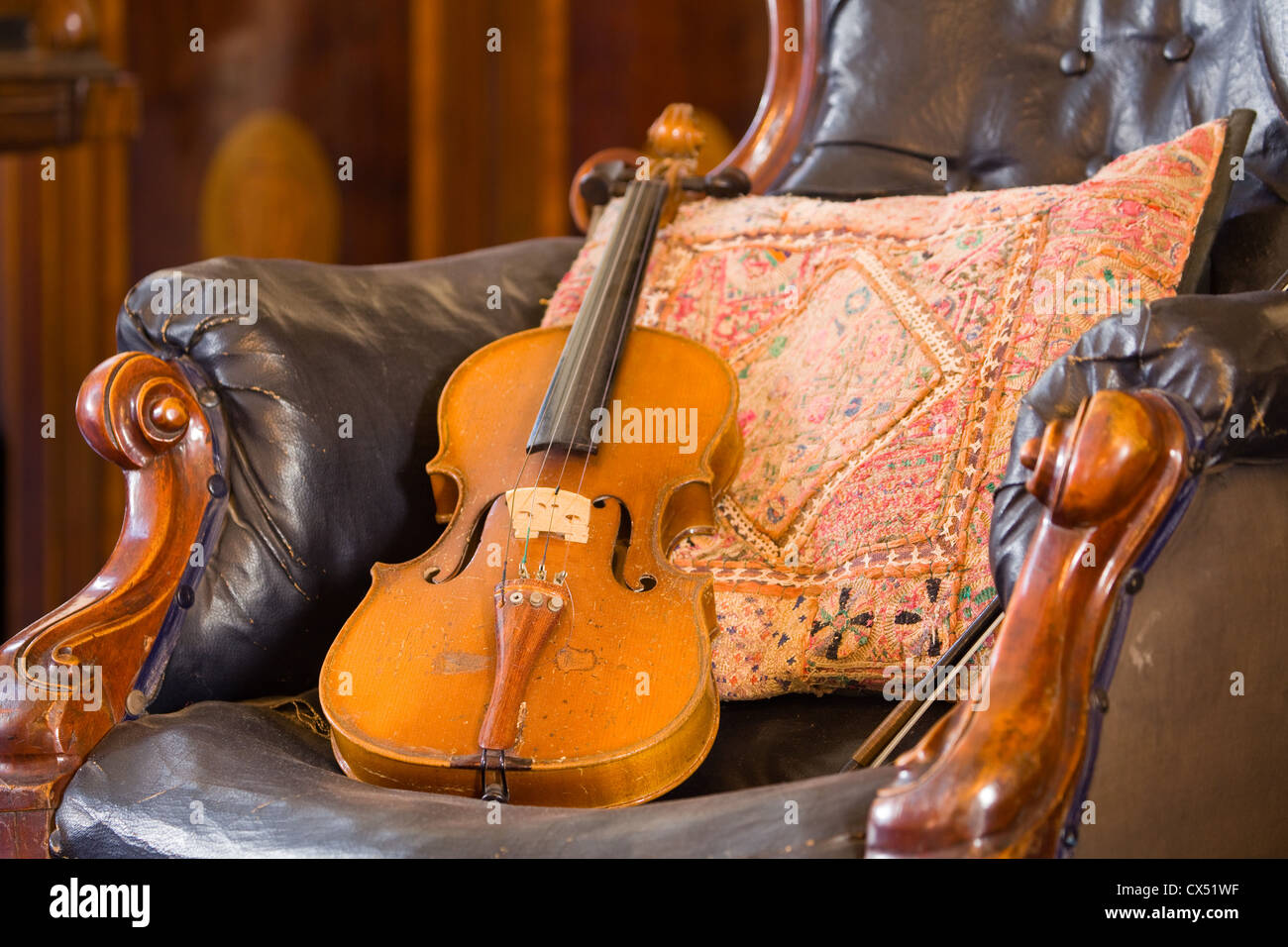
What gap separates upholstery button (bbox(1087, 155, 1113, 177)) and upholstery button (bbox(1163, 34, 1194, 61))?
112mm

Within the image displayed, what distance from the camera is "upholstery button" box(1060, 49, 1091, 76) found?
1.37m

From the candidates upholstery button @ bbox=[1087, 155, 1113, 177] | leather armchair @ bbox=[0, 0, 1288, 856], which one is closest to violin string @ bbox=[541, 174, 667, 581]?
leather armchair @ bbox=[0, 0, 1288, 856]

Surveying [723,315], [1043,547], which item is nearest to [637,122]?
[723,315]

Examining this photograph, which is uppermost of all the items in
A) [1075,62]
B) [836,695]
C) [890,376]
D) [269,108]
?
[269,108]

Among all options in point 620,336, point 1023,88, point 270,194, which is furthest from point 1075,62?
point 270,194

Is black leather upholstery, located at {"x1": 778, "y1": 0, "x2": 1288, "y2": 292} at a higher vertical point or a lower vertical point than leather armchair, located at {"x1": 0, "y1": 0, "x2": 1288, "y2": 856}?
higher

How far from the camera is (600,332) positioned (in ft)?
3.74

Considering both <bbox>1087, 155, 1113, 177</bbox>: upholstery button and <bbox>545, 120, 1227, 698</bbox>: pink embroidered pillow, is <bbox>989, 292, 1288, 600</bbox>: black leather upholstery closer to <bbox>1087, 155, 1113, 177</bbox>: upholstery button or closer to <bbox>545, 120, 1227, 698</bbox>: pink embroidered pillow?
<bbox>545, 120, 1227, 698</bbox>: pink embroidered pillow

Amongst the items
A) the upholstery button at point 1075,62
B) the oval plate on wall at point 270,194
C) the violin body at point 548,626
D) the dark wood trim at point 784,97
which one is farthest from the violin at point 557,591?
the oval plate on wall at point 270,194

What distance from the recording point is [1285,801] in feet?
2.57

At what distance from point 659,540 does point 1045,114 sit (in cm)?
72

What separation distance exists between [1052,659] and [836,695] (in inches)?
14.3

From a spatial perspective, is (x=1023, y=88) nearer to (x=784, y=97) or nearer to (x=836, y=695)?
(x=784, y=97)
